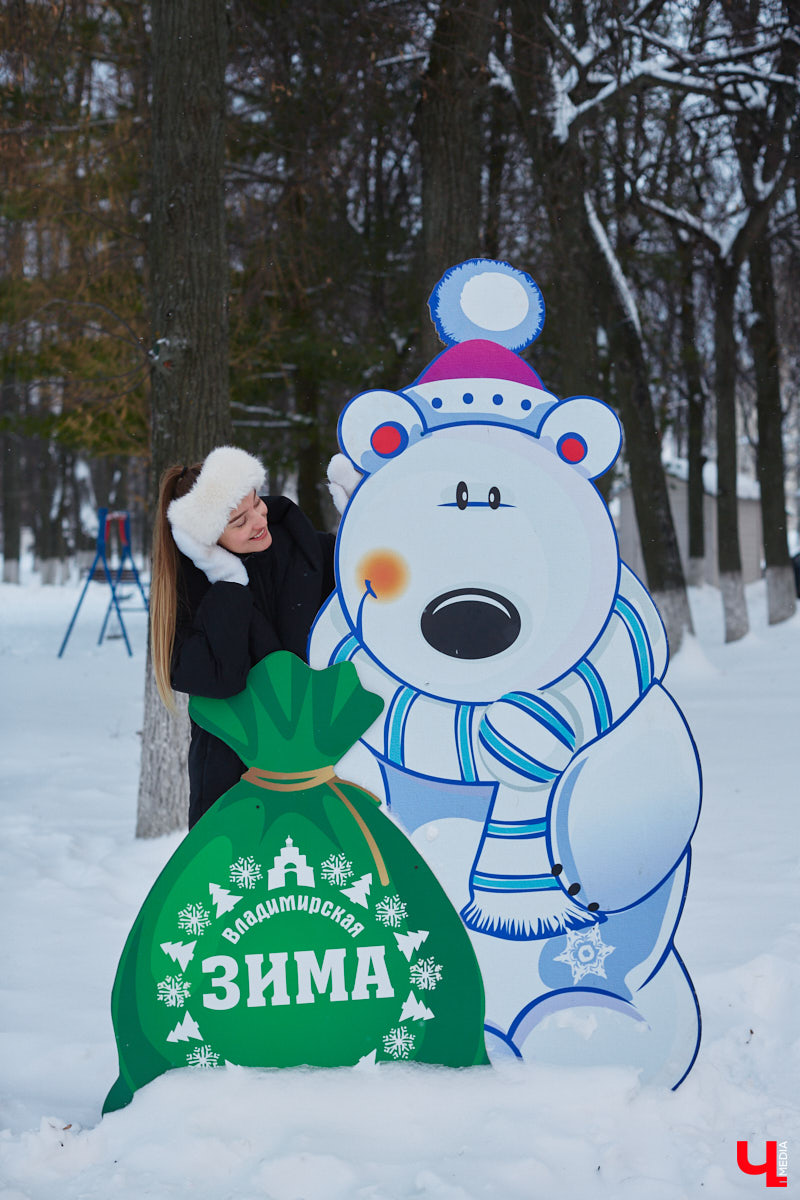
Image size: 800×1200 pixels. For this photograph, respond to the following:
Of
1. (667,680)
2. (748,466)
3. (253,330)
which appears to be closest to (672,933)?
(667,680)

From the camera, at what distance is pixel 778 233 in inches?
505

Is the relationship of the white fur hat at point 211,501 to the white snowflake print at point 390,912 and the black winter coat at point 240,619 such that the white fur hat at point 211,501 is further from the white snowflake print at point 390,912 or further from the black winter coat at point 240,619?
the white snowflake print at point 390,912

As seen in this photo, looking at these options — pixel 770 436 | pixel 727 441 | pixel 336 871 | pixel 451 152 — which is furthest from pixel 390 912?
pixel 770 436

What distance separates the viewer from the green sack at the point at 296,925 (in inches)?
108

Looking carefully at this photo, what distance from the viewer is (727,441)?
13.6m

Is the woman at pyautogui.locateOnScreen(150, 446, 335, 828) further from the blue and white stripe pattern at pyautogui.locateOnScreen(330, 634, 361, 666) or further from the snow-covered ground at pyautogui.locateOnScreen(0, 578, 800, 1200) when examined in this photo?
the snow-covered ground at pyautogui.locateOnScreen(0, 578, 800, 1200)

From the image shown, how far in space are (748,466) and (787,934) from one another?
5109cm

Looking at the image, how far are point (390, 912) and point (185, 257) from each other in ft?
11.4

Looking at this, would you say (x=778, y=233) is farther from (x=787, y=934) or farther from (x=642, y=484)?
(x=787, y=934)
